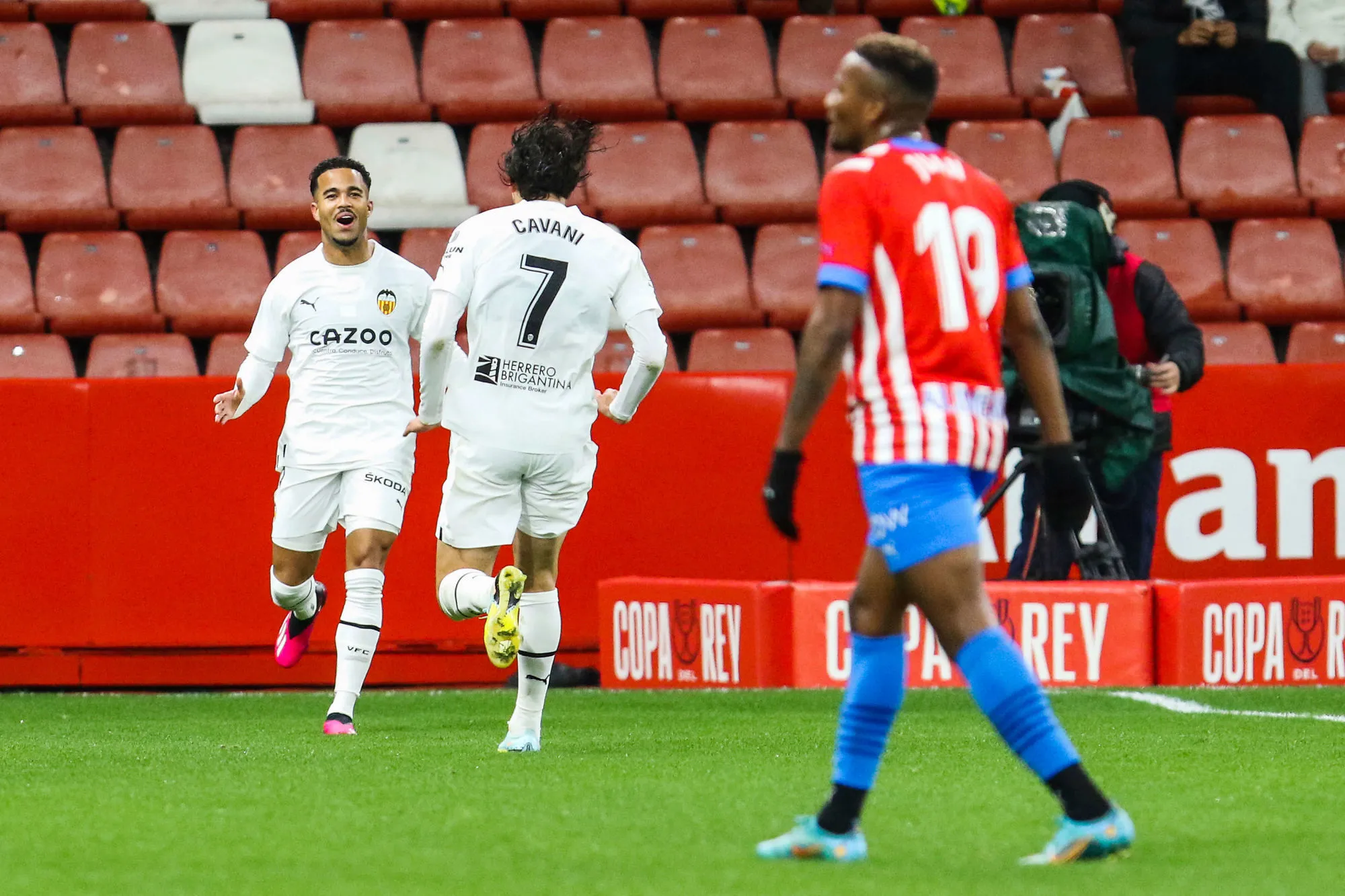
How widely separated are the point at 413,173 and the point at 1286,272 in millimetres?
5047

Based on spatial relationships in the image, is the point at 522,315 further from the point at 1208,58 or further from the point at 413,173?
the point at 1208,58

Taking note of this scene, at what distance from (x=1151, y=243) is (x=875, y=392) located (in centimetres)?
791

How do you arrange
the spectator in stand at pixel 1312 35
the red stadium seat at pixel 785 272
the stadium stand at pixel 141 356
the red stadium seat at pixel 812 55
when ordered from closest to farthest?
the stadium stand at pixel 141 356
the red stadium seat at pixel 785 272
the red stadium seat at pixel 812 55
the spectator in stand at pixel 1312 35

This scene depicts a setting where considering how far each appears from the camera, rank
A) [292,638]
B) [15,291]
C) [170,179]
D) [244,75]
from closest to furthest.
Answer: [292,638] → [15,291] → [170,179] → [244,75]

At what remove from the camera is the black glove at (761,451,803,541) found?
12.2ft

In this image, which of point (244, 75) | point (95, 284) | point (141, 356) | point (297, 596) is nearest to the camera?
point (297, 596)

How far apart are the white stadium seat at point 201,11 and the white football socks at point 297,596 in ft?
20.0

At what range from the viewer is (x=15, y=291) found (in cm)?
1088

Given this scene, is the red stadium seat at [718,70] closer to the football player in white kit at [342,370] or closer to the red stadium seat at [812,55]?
the red stadium seat at [812,55]

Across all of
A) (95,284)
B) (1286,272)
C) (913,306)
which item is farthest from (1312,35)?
(913,306)

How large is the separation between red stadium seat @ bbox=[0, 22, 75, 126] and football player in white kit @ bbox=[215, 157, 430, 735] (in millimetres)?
5395

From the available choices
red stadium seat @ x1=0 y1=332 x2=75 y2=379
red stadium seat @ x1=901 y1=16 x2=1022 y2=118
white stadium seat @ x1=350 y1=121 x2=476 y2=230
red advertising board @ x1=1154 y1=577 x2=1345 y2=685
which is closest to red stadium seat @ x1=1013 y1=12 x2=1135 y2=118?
red stadium seat @ x1=901 y1=16 x2=1022 y2=118

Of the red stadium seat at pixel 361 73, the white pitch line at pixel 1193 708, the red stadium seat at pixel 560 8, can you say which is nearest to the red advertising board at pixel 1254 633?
the white pitch line at pixel 1193 708

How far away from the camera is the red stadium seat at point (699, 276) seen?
10.9 meters
